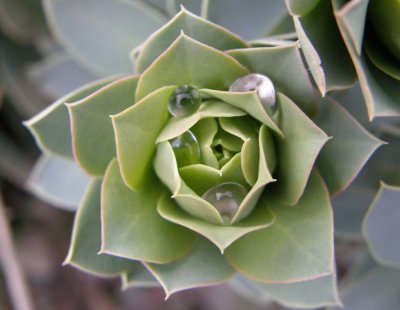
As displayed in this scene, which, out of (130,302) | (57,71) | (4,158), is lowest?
(130,302)

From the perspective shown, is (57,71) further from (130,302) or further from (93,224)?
(130,302)

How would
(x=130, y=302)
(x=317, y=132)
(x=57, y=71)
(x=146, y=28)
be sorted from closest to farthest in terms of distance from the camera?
(x=317, y=132) < (x=146, y=28) < (x=57, y=71) < (x=130, y=302)

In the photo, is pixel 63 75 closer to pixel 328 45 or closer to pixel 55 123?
pixel 55 123

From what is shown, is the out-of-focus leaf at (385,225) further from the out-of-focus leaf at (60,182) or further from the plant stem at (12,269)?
the plant stem at (12,269)

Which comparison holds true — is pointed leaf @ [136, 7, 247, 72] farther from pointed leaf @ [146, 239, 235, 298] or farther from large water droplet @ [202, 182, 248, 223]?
pointed leaf @ [146, 239, 235, 298]

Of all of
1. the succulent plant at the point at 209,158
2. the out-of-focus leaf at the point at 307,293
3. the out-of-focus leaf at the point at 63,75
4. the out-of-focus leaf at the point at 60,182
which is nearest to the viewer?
the succulent plant at the point at 209,158

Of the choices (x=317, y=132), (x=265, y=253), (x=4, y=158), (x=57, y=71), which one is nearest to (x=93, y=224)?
(x=265, y=253)

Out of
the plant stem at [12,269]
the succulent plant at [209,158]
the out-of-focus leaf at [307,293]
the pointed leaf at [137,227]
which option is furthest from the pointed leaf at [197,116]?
the plant stem at [12,269]

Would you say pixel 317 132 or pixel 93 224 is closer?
pixel 317 132
